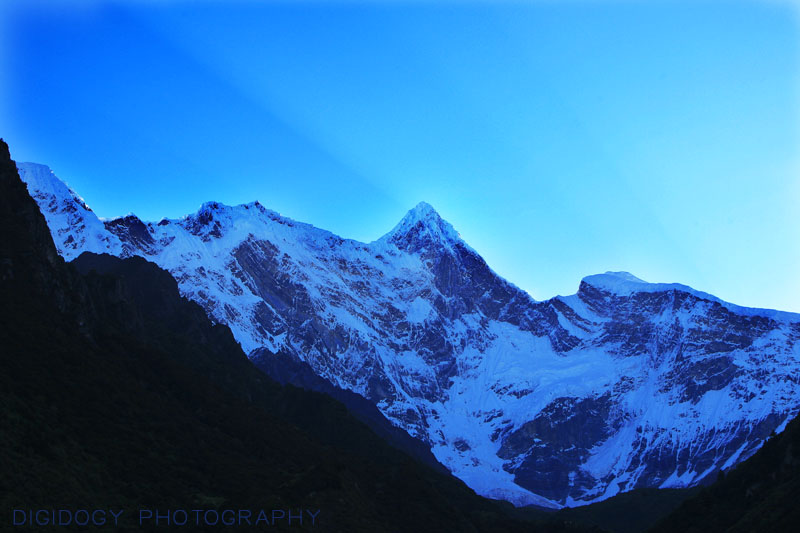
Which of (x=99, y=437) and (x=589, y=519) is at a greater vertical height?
(x=589, y=519)

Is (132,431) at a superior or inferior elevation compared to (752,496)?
inferior

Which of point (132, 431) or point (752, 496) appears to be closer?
point (132, 431)

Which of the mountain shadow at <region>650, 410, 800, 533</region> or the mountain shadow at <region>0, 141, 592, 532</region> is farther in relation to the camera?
the mountain shadow at <region>650, 410, 800, 533</region>

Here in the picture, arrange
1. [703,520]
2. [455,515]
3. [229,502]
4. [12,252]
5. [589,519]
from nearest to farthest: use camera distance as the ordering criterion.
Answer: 1. [229,502]
2. [12,252]
3. [703,520]
4. [455,515]
5. [589,519]

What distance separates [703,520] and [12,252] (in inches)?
3001

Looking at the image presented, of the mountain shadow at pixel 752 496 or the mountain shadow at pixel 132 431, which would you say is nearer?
the mountain shadow at pixel 132 431

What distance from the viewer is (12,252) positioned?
101000 mm

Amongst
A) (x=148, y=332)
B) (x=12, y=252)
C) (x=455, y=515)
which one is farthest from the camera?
(x=148, y=332)

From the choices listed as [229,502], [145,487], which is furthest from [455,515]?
[145,487]

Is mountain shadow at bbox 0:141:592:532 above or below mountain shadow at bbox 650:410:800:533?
below

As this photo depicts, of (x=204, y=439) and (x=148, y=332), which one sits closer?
(x=204, y=439)

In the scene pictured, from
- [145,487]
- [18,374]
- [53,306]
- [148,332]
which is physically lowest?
[145,487]

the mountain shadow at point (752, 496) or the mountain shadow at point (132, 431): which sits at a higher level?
the mountain shadow at point (752, 496)

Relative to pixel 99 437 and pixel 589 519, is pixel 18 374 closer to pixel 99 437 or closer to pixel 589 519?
pixel 99 437
